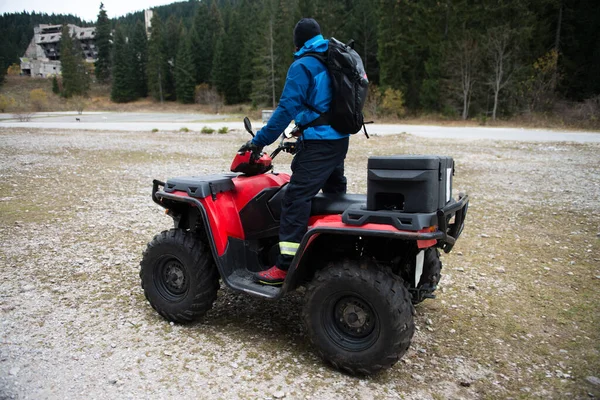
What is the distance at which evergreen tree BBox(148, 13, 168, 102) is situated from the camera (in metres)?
68.2

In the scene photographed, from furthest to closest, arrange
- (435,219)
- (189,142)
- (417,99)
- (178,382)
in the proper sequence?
(417,99)
(189,142)
(178,382)
(435,219)

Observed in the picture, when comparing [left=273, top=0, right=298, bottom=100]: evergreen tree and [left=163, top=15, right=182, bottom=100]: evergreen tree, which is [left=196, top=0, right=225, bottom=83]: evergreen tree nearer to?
[left=163, top=15, right=182, bottom=100]: evergreen tree

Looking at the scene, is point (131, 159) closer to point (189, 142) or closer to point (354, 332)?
point (189, 142)

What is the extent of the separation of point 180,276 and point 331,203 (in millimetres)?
1382

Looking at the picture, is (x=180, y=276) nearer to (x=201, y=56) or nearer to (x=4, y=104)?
(x=4, y=104)

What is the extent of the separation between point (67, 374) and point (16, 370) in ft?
1.18

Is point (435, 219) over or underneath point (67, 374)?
over

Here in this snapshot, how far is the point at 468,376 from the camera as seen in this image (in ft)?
10.0

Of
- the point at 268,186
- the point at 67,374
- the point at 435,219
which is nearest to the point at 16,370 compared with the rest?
the point at 67,374

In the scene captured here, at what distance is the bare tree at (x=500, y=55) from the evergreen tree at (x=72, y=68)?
60.3 meters

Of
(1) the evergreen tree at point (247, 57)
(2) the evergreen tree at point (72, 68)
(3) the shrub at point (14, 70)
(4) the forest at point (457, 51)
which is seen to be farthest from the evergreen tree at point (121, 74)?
(3) the shrub at point (14, 70)

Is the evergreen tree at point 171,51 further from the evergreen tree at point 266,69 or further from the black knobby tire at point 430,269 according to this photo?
the black knobby tire at point 430,269

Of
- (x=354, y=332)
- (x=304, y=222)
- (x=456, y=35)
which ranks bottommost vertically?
(x=354, y=332)

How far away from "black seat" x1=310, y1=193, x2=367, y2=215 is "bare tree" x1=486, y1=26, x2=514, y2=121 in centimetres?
3138
